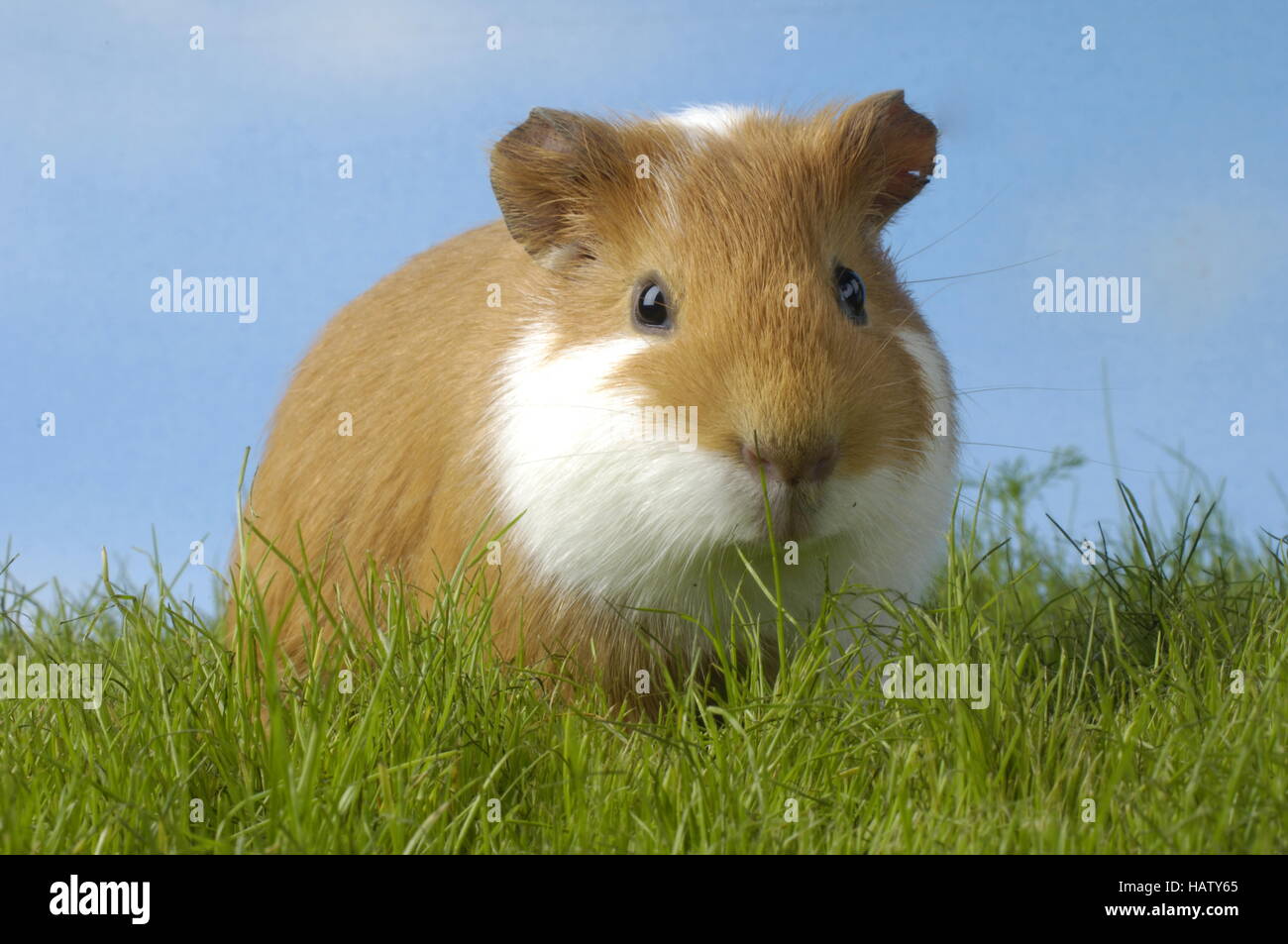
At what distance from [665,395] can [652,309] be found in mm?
455

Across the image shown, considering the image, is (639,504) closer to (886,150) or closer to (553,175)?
(553,175)

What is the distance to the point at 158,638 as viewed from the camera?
392 cm

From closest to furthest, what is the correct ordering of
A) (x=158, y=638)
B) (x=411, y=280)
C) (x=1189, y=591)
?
1. (x=158, y=638)
2. (x=1189, y=591)
3. (x=411, y=280)

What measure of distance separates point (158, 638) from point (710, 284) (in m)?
2.07

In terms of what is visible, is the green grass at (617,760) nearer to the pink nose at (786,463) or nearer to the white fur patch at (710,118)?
the pink nose at (786,463)

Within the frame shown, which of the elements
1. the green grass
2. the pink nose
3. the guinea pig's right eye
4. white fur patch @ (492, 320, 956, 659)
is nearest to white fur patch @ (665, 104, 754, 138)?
the guinea pig's right eye

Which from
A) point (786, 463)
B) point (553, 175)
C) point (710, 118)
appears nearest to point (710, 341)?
point (786, 463)

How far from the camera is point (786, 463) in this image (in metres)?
3.65

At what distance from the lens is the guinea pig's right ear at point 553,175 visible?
170 inches

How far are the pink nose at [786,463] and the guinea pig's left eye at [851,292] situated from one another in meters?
0.84
